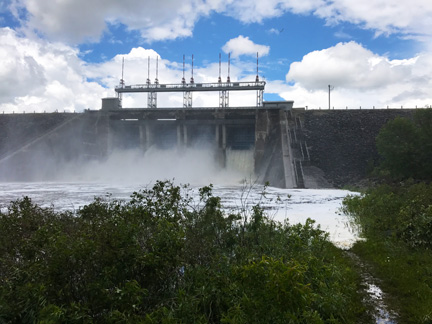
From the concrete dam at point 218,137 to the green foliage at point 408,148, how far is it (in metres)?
3.61

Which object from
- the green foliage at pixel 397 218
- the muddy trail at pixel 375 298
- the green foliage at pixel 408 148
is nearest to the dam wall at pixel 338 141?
the green foliage at pixel 408 148

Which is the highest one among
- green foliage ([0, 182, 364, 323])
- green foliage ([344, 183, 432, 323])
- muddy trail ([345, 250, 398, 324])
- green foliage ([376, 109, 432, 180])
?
green foliage ([376, 109, 432, 180])

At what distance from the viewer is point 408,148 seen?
27.5m

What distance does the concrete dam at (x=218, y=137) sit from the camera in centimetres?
3453

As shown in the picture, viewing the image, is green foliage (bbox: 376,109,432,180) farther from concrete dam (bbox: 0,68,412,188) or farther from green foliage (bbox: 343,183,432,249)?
green foliage (bbox: 343,183,432,249)

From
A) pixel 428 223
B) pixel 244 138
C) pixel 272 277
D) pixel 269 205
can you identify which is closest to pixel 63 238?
pixel 272 277

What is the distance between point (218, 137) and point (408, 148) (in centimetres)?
1971

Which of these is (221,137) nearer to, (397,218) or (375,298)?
(397,218)

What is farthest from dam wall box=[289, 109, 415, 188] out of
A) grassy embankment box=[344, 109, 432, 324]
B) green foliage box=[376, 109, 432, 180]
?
grassy embankment box=[344, 109, 432, 324]

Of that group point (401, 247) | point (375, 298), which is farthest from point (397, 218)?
point (375, 298)

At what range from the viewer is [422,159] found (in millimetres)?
27312

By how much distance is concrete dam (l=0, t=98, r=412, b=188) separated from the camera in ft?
113

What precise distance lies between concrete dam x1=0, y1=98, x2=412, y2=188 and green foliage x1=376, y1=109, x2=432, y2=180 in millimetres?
3608

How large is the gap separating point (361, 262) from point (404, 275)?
4.29 ft
